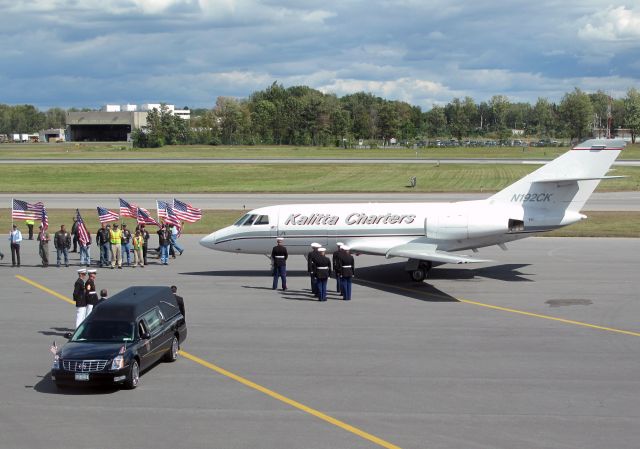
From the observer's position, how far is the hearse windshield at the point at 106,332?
51.7ft

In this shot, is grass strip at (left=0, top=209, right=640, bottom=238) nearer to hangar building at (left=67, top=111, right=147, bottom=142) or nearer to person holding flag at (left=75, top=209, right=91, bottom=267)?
person holding flag at (left=75, top=209, right=91, bottom=267)

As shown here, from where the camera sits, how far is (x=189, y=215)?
35.9 meters

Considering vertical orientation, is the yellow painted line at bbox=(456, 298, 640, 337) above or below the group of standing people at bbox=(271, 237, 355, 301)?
below

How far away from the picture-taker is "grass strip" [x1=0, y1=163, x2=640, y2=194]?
65.8 metres

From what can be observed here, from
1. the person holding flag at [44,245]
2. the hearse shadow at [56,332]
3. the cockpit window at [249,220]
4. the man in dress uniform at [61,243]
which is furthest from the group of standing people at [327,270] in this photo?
the person holding flag at [44,245]

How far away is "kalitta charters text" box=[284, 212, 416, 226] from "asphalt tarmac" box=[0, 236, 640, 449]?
2.19m

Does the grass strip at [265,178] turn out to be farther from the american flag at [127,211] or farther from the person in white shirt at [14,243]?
the person in white shirt at [14,243]

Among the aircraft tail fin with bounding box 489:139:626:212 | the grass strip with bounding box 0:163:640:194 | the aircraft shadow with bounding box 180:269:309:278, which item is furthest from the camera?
the grass strip with bounding box 0:163:640:194

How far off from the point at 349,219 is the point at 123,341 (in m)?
13.8

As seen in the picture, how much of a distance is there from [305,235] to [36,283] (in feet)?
33.1

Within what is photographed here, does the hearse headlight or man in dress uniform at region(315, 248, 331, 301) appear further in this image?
man in dress uniform at region(315, 248, 331, 301)

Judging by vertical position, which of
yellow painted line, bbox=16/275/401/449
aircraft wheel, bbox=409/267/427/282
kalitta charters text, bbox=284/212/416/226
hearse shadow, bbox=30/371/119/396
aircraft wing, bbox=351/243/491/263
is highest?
kalitta charters text, bbox=284/212/416/226

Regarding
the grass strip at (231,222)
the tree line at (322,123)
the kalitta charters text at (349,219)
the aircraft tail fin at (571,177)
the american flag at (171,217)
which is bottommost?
the grass strip at (231,222)

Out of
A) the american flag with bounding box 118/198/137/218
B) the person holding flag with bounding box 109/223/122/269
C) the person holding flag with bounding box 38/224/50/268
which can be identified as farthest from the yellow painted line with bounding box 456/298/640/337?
the american flag with bounding box 118/198/137/218
